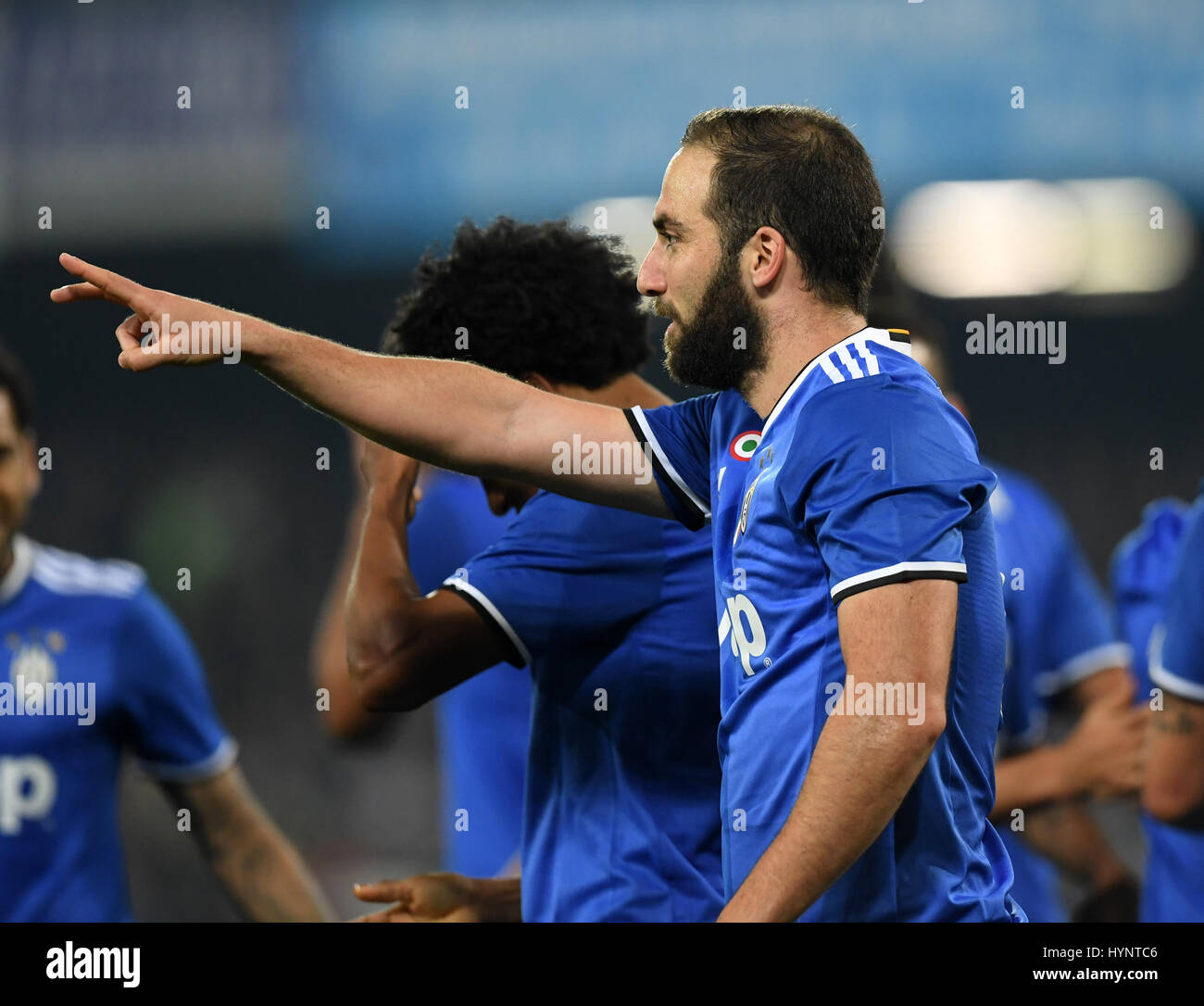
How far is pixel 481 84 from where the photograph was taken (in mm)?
10953

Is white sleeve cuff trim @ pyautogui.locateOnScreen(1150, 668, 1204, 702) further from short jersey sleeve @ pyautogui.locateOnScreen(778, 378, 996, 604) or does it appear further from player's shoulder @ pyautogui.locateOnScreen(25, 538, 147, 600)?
player's shoulder @ pyautogui.locateOnScreen(25, 538, 147, 600)

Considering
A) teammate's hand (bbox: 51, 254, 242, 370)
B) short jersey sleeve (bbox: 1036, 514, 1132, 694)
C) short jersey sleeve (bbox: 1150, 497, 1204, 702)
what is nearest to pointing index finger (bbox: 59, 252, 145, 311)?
teammate's hand (bbox: 51, 254, 242, 370)

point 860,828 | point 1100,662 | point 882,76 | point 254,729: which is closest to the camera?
point 860,828

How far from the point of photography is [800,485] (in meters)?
2.08

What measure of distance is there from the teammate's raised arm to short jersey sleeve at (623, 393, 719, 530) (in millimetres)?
23

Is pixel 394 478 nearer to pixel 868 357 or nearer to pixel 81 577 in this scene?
pixel 868 357

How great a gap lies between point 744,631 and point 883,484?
0.36m

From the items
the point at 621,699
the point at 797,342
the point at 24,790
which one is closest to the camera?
the point at 797,342

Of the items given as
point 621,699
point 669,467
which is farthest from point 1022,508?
point 669,467

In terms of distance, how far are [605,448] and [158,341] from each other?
749 mm

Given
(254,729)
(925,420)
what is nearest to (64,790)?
(925,420)

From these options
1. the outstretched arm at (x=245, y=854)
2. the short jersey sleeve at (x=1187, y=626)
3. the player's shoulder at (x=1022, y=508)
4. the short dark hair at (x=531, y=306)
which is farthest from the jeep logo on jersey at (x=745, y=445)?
the player's shoulder at (x=1022, y=508)

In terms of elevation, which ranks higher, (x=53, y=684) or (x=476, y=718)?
(x=53, y=684)

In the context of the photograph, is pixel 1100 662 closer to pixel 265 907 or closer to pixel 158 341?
pixel 265 907
